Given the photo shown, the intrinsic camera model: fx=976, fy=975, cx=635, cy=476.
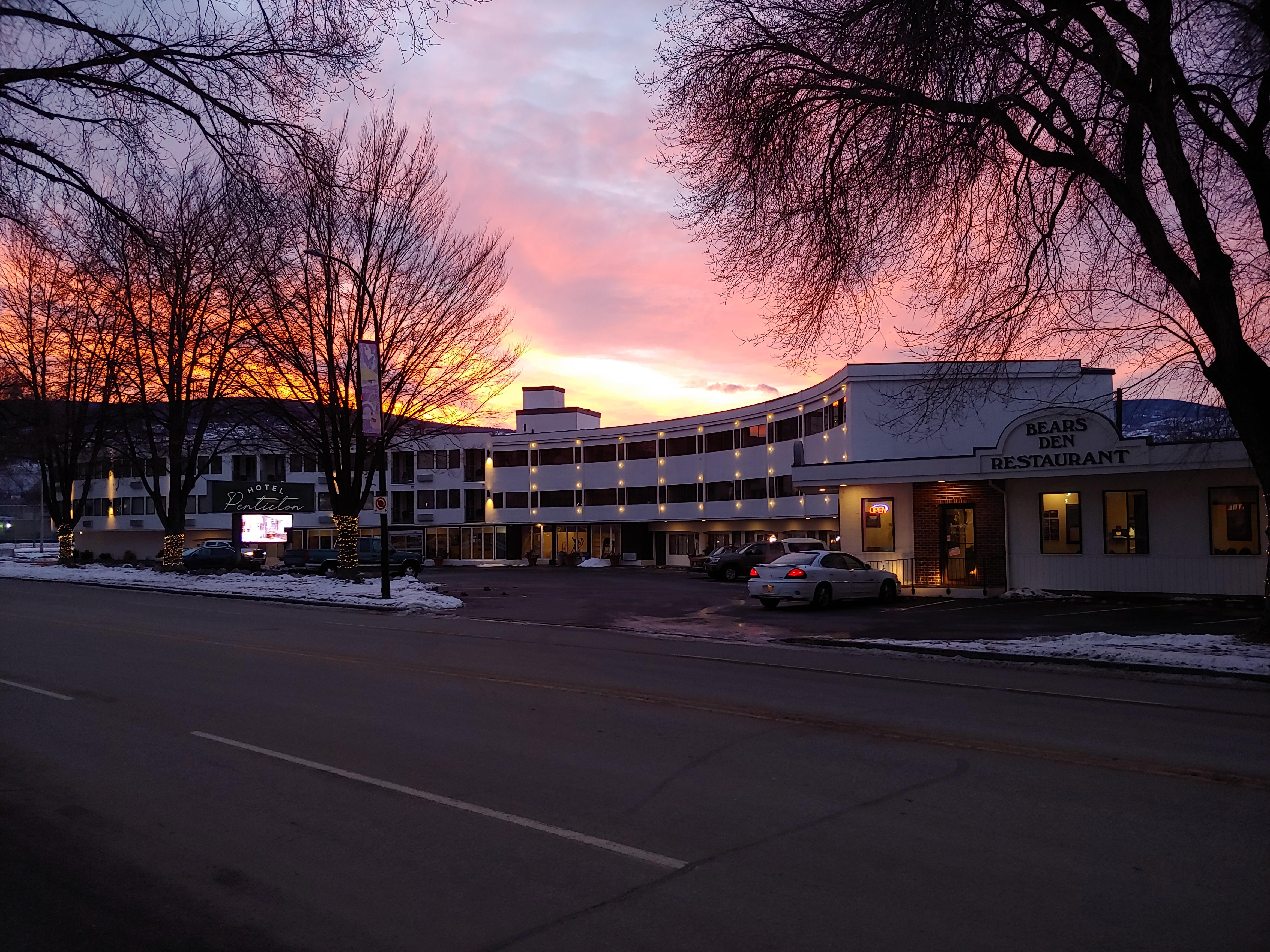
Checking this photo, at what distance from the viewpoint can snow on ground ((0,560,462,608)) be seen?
28.0 meters

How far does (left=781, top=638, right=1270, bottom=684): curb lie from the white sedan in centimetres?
643

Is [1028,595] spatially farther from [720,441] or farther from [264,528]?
[264,528]

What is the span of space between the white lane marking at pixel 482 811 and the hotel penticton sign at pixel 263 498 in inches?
1744

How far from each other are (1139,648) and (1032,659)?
165 centimetres

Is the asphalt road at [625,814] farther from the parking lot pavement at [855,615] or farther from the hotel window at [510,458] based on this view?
the hotel window at [510,458]

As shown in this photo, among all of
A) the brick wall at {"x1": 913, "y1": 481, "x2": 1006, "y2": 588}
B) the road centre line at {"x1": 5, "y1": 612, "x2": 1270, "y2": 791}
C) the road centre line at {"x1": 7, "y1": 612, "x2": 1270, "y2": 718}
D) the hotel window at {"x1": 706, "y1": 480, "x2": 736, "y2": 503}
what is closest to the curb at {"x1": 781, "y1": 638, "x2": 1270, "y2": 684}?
the road centre line at {"x1": 7, "y1": 612, "x2": 1270, "y2": 718}

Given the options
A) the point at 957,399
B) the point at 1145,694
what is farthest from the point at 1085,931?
the point at 957,399

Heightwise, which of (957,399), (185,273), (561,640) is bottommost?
(561,640)

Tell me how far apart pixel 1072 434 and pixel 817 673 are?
15143 millimetres

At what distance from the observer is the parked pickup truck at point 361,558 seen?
48062 millimetres

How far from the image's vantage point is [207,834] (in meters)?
6.09

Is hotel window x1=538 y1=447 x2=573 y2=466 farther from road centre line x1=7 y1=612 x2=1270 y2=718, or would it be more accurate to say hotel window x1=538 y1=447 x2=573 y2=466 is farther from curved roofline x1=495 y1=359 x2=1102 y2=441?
road centre line x1=7 y1=612 x2=1270 y2=718

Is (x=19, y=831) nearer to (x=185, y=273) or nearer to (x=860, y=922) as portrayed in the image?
(x=860, y=922)

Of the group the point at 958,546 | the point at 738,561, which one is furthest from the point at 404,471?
the point at 958,546
